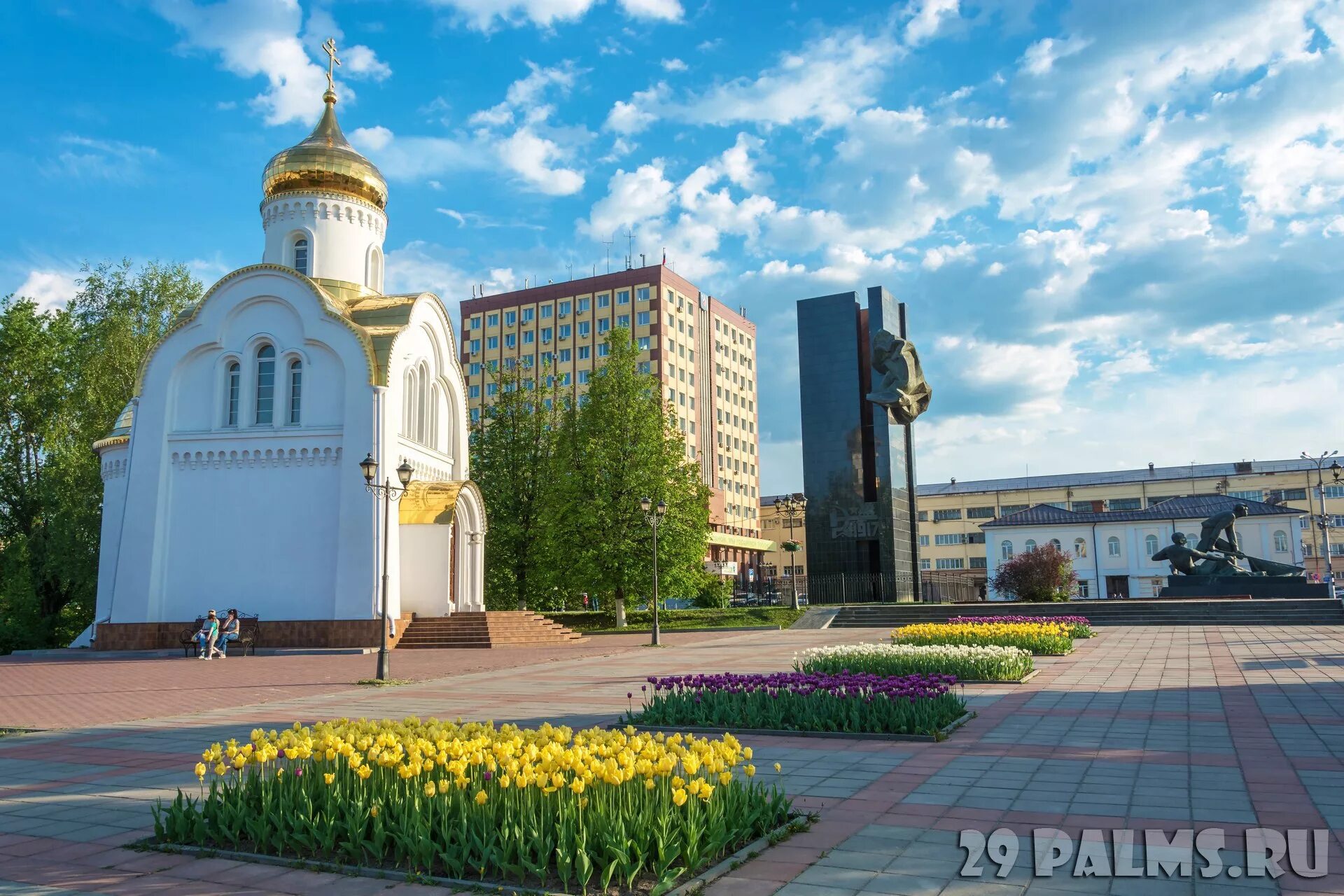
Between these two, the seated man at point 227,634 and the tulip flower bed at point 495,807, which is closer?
the tulip flower bed at point 495,807

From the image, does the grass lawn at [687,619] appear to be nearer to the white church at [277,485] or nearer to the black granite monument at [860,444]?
the black granite monument at [860,444]

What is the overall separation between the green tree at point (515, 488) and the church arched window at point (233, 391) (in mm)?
12503

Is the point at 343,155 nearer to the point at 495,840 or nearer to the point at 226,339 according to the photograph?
the point at 226,339

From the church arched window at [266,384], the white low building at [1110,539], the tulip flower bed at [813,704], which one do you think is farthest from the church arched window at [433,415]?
the white low building at [1110,539]

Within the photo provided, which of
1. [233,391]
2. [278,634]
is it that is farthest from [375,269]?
[278,634]

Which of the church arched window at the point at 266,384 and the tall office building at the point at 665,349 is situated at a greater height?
the tall office building at the point at 665,349

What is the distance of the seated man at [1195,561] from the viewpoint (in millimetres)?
34188

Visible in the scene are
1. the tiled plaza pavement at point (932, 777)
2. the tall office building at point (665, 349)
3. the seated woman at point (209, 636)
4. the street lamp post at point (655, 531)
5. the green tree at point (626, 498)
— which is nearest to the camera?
the tiled plaza pavement at point (932, 777)

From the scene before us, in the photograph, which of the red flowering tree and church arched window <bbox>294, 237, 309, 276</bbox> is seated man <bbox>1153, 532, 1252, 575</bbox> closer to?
the red flowering tree

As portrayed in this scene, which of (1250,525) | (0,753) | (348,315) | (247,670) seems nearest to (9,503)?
(348,315)

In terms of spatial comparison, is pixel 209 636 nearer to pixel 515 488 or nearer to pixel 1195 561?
pixel 515 488

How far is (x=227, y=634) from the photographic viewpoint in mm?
24672

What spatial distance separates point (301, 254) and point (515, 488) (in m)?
13.1

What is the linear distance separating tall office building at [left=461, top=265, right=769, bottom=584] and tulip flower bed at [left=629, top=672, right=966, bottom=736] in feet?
217
